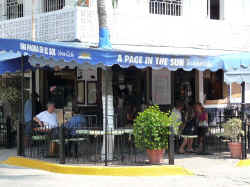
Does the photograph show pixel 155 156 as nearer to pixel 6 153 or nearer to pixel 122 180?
pixel 122 180

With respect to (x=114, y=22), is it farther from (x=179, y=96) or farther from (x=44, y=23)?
(x=179, y=96)

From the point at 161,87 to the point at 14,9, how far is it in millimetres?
6230

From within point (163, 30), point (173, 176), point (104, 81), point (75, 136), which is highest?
point (163, 30)

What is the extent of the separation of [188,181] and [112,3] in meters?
7.40

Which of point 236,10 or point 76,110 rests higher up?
point 236,10

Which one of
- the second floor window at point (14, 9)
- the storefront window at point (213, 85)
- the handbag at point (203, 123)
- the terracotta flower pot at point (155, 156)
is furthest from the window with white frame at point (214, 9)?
the terracotta flower pot at point (155, 156)

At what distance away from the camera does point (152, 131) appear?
30.6 ft

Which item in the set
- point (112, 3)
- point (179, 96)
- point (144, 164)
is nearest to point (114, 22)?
point (112, 3)

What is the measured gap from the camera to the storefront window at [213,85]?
1597cm

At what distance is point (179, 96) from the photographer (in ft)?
51.4

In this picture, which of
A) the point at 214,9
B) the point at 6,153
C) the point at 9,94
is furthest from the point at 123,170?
the point at 214,9

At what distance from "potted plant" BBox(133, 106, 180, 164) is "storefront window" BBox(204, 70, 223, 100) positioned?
6.77m

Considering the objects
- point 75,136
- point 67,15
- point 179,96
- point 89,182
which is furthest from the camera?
point 179,96

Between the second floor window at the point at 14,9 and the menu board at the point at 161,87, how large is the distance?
5471 mm
